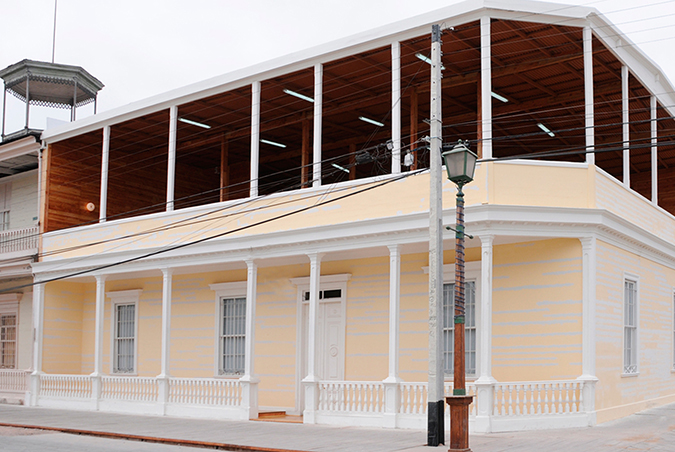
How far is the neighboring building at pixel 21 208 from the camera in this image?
23125mm

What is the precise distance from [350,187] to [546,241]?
4071mm

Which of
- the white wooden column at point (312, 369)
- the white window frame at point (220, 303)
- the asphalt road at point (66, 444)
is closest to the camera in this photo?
the asphalt road at point (66, 444)

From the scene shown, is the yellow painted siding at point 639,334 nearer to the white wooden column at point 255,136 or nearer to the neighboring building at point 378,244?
the neighboring building at point 378,244

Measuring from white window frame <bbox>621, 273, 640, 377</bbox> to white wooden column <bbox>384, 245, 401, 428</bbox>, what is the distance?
4.55 meters

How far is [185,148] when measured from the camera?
23391 millimetres

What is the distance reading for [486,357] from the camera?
1356 centimetres

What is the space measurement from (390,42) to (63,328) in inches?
544

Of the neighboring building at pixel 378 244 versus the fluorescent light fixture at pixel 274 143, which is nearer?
the neighboring building at pixel 378 244

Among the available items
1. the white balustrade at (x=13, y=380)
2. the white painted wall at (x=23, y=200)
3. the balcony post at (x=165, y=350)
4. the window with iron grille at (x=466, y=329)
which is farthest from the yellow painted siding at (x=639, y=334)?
the white painted wall at (x=23, y=200)

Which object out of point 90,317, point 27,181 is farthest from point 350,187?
point 27,181

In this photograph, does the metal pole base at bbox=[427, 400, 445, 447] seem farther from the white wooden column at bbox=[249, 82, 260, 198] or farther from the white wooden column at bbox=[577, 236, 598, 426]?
the white wooden column at bbox=[249, 82, 260, 198]

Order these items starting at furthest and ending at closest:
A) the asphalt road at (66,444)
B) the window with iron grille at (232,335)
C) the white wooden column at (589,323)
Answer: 1. the window with iron grille at (232,335)
2. the white wooden column at (589,323)
3. the asphalt road at (66,444)

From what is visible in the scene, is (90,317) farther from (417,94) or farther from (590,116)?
(590,116)

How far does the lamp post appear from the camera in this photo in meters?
10.1
